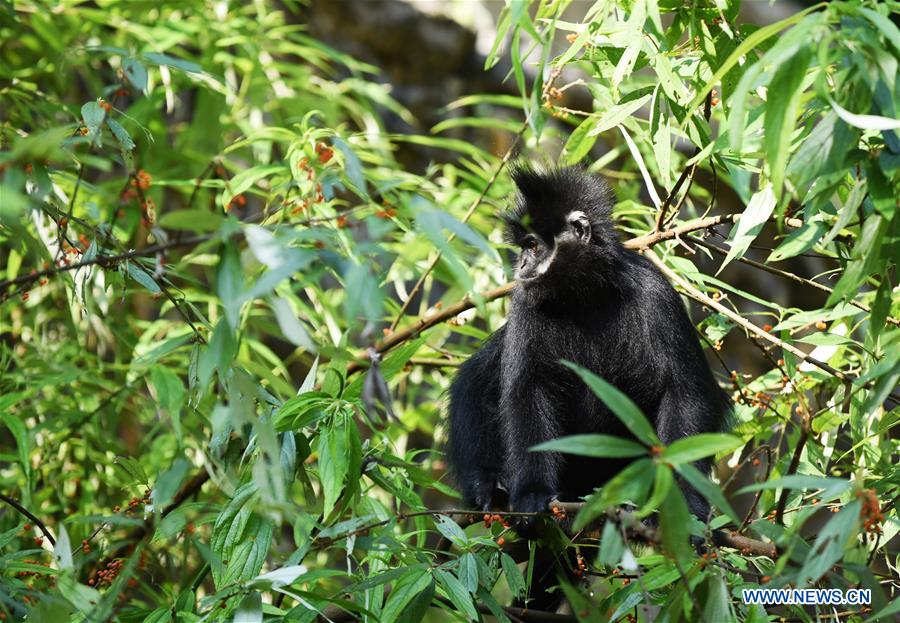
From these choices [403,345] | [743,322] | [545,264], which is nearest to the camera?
[743,322]

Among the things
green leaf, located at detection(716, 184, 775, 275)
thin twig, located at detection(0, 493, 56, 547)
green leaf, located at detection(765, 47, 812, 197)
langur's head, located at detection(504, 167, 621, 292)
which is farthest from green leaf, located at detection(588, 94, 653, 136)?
thin twig, located at detection(0, 493, 56, 547)

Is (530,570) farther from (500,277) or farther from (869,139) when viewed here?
(500,277)

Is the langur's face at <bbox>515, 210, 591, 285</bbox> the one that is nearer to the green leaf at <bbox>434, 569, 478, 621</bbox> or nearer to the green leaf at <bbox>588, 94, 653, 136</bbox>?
the green leaf at <bbox>588, 94, 653, 136</bbox>

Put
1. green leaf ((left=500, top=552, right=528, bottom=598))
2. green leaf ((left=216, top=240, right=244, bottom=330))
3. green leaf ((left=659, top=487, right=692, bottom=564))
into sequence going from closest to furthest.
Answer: green leaf ((left=216, top=240, right=244, bottom=330)) < green leaf ((left=659, top=487, right=692, bottom=564)) < green leaf ((left=500, top=552, right=528, bottom=598))

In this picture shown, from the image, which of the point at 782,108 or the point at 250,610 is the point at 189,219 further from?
the point at 782,108

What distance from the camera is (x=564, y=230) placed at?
11.0 ft

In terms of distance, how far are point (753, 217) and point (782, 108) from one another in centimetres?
68

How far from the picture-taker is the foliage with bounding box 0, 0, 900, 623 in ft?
5.41

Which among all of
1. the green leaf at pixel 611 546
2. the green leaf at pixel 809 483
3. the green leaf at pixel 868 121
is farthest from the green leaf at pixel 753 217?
the green leaf at pixel 611 546

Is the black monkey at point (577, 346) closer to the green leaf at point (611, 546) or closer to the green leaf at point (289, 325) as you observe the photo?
the green leaf at point (611, 546)

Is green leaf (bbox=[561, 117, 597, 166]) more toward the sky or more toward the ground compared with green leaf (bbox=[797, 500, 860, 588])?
more toward the sky

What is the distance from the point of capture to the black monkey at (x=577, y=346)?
3.20 m

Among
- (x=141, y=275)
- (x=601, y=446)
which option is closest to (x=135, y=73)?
(x=141, y=275)

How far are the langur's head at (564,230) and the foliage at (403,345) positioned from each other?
16cm
